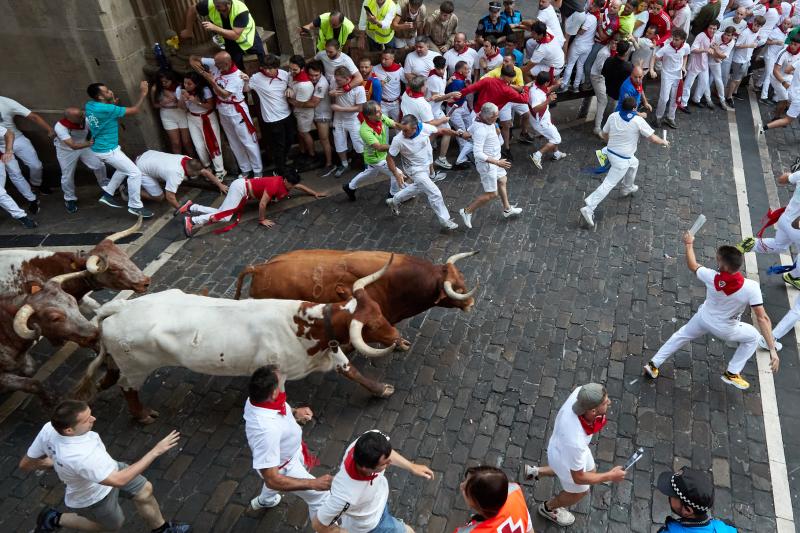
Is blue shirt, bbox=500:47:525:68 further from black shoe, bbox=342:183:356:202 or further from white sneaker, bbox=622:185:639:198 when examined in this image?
black shoe, bbox=342:183:356:202

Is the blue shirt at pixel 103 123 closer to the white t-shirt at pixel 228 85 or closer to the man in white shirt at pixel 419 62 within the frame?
the white t-shirt at pixel 228 85

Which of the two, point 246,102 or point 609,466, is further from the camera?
point 246,102

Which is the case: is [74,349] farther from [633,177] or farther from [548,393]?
[633,177]

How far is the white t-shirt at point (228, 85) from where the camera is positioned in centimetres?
937

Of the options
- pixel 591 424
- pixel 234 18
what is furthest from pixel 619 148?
pixel 234 18

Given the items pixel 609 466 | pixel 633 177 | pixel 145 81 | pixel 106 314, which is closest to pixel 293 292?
pixel 106 314

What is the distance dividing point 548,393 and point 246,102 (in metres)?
6.99

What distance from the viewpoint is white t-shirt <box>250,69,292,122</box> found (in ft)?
31.3

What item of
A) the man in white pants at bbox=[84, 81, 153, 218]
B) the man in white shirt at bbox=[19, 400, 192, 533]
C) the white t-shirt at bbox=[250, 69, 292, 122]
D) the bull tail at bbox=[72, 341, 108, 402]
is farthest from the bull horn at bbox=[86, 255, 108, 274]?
the white t-shirt at bbox=[250, 69, 292, 122]

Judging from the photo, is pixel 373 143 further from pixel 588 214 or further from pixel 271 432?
pixel 271 432

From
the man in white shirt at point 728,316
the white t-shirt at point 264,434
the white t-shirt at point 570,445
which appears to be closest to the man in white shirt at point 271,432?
the white t-shirt at point 264,434

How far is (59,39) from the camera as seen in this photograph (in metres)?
9.11

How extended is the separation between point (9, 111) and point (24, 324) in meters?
5.67

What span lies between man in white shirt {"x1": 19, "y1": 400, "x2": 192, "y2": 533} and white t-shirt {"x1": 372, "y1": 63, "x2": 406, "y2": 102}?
7.70 metres
